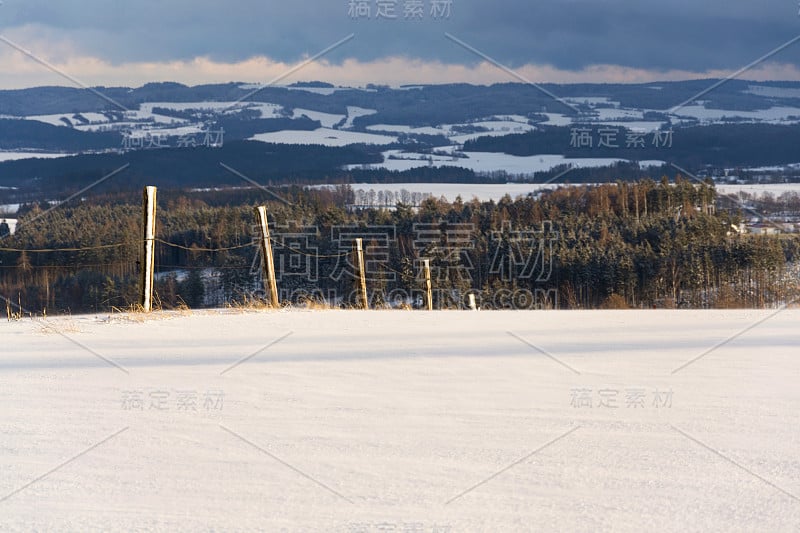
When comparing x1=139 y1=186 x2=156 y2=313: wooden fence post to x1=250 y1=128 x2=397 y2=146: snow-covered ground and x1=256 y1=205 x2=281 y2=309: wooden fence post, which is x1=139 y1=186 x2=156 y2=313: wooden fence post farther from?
x1=250 y1=128 x2=397 y2=146: snow-covered ground

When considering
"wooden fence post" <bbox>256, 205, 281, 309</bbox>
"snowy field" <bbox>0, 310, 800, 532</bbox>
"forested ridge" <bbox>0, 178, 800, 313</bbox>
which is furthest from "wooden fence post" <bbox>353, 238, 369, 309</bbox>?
"forested ridge" <bbox>0, 178, 800, 313</bbox>

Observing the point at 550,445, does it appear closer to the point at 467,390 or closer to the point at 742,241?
the point at 467,390

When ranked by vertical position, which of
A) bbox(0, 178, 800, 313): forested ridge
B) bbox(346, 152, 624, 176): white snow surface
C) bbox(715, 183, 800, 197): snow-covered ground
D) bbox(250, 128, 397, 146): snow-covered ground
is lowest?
bbox(0, 178, 800, 313): forested ridge

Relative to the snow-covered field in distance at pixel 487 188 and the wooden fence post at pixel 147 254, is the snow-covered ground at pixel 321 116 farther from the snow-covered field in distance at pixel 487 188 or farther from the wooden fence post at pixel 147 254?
the wooden fence post at pixel 147 254

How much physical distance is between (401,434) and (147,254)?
7.43 m

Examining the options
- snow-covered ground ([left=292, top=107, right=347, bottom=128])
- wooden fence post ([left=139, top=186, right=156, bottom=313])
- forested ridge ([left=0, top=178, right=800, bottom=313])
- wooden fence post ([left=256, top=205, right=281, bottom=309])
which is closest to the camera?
wooden fence post ([left=139, top=186, right=156, bottom=313])

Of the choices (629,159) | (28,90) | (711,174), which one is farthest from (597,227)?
→ (28,90)

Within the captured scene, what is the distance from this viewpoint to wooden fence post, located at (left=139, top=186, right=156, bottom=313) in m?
10.5

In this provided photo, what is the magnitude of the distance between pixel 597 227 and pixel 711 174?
29.1 meters

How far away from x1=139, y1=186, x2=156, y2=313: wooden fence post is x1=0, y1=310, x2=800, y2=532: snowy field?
139 inches

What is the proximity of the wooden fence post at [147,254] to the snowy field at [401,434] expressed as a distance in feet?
11.6

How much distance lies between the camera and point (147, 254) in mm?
10695

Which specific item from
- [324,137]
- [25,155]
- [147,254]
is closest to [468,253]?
[147,254]

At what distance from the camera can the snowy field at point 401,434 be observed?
125 inches
